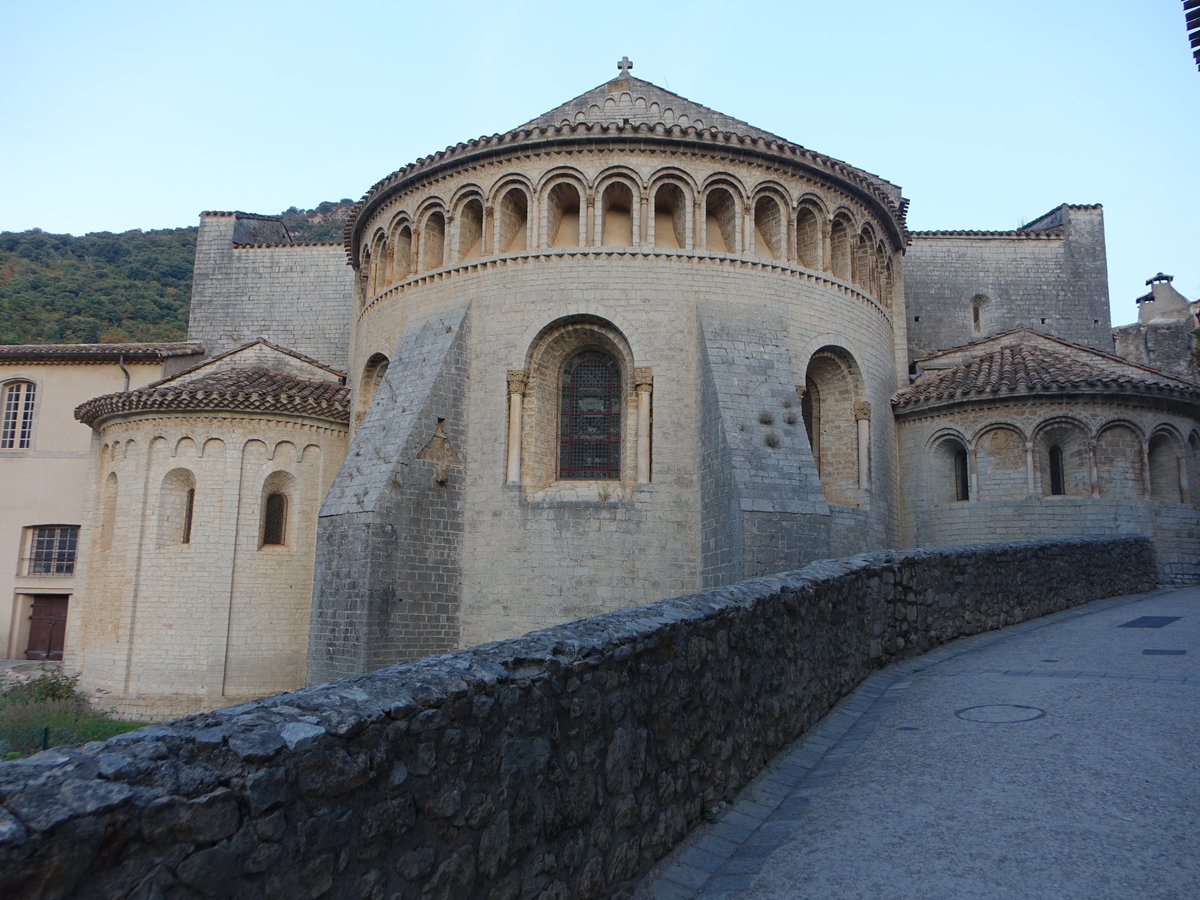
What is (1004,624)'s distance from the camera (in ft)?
41.7

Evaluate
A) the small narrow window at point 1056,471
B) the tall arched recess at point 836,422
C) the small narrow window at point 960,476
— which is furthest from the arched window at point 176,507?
the small narrow window at point 1056,471

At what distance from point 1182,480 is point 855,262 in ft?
27.4

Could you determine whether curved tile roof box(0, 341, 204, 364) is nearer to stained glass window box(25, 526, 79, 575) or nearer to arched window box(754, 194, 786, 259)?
stained glass window box(25, 526, 79, 575)

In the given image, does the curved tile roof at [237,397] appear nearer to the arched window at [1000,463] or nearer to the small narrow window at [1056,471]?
the arched window at [1000,463]

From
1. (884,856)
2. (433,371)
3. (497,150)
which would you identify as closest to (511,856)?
(884,856)

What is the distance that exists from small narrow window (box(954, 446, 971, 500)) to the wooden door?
70.5 feet

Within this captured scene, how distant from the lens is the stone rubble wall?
92.4 inches

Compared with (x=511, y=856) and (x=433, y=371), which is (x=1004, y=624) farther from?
A: (x=511, y=856)

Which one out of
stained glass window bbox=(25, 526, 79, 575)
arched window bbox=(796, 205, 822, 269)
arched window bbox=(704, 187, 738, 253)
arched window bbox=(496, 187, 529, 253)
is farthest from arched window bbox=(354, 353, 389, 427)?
stained glass window bbox=(25, 526, 79, 575)

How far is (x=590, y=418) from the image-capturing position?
52.6 feet

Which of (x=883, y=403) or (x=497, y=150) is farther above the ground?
(x=497, y=150)

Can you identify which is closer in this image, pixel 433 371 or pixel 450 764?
pixel 450 764

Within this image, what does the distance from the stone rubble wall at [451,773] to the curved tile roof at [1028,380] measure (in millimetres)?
12928

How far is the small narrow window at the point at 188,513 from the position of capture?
1809 cm
